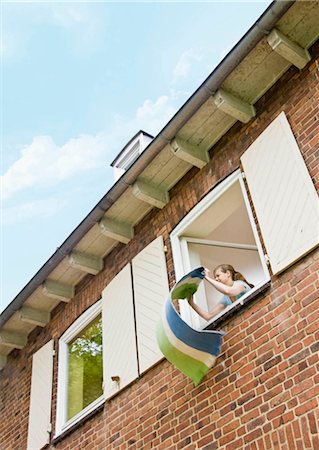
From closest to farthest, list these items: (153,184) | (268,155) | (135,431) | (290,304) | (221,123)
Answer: (290,304) < (268,155) < (135,431) < (221,123) < (153,184)

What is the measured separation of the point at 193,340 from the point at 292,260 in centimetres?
120

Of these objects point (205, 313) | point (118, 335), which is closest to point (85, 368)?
point (118, 335)

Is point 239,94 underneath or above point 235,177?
above

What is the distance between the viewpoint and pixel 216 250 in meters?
7.51

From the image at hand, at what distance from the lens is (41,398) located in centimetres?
827

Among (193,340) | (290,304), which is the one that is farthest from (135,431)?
(290,304)

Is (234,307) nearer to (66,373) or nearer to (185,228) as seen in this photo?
(185,228)

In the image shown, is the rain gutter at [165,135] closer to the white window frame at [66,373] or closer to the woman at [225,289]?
the white window frame at [66,373]

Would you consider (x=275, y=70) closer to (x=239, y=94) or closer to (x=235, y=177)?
(x=239, y=94)

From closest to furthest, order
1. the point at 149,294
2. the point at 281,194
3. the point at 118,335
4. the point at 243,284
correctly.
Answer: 1. the point at 281,194
2. the point at 243,284
3. the point at 149,294
4. the point at 118,335

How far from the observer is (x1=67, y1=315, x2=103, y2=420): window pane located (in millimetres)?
7723

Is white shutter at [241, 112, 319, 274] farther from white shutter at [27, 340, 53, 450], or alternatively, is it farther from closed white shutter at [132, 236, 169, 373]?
white shutter at [27, 340, 53, 450]

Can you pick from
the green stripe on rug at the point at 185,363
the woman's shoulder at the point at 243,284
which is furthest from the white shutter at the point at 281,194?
the green stripe on rug at the point at 185,363

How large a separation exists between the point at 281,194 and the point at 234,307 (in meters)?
1.18
